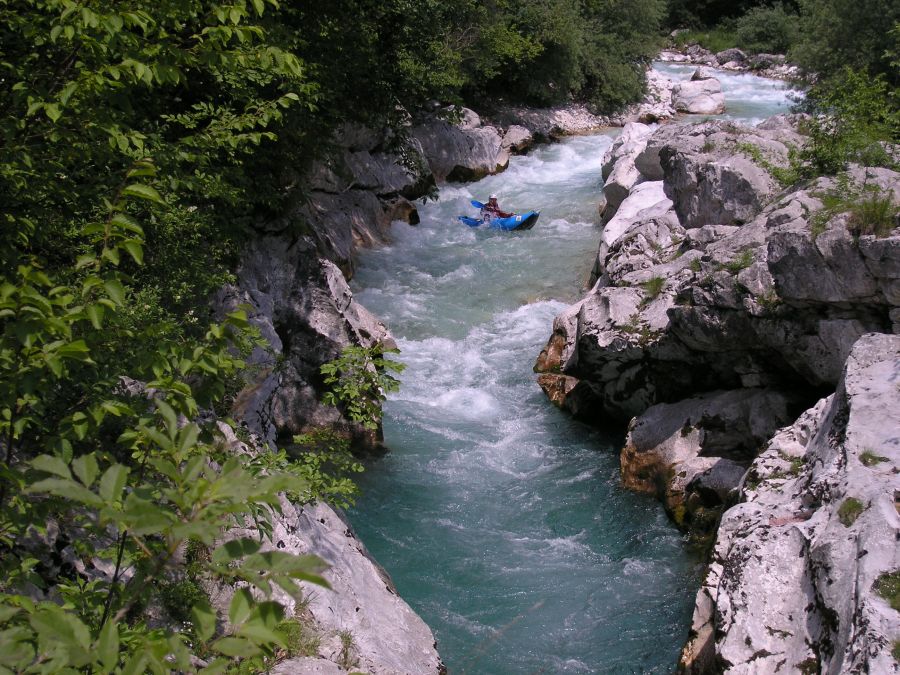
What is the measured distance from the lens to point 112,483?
1592mm

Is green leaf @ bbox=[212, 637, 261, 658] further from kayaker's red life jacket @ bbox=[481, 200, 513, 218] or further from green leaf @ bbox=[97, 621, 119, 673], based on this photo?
kayaker's red life jacket @ bbox=[481, 200, 513, 218]

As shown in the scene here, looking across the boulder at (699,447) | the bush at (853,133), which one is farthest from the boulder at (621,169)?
the boulder at (699,447)

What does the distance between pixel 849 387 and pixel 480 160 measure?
14.9m

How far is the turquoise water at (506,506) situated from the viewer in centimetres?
596

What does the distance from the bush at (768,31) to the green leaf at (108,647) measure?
37417 millimetres

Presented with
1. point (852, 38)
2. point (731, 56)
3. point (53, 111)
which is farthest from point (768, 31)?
point (53, 111)

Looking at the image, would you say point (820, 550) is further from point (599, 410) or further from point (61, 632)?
point (599, 410)

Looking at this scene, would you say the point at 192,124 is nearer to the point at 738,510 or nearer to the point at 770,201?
the point at 738,510

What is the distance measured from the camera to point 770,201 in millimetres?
8930

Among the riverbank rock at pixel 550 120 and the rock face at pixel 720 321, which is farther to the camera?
the riverbank rock at pixel 550 120

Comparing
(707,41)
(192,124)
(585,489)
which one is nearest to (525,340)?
(585,489)

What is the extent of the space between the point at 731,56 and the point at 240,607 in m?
38.7

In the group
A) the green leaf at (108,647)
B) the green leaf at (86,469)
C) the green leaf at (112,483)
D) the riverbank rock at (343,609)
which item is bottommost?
the riverbank rock at (343,609)

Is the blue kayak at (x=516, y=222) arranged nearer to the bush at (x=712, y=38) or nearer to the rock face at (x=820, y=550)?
the rock face at (x=820, y=550)
